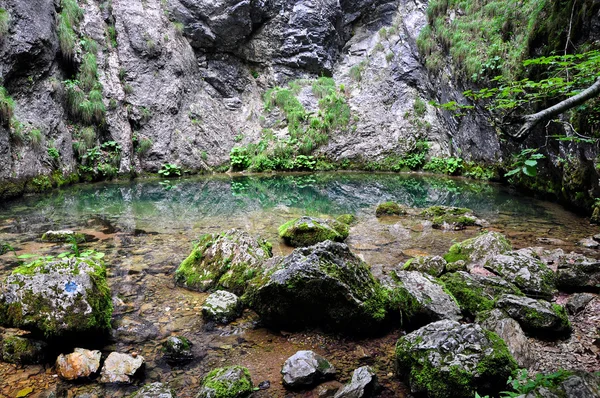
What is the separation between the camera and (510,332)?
2707 millimetres

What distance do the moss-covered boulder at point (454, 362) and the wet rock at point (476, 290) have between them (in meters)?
0.84

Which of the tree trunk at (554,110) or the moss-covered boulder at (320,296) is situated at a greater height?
the tree trunk at (554,110)

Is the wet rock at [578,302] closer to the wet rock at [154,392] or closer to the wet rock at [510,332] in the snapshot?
the wet rock at [510,332]

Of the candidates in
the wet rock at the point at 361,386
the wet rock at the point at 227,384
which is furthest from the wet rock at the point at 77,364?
the wet rock at the point at 361,386

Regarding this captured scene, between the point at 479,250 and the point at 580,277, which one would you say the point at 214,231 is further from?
the point at 580,277

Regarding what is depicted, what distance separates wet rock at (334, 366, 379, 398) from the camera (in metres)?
2.32

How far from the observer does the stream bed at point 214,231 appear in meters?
2.76

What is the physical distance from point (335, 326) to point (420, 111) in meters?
18.3

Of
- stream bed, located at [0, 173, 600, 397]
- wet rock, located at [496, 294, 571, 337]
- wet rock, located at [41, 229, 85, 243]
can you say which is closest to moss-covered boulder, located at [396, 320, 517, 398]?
stream bed, located at [0, 173, 600, 397]

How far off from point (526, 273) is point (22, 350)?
4.70 metres

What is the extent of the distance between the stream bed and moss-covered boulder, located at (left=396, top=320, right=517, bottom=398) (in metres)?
0.22

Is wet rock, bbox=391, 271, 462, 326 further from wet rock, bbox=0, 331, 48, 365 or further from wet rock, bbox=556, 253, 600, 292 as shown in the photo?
wet rock, bbox=0, 331, 48, 365

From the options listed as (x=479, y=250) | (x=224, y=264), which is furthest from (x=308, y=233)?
(x=479, y=250)

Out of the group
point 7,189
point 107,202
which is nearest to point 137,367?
point 107,202
